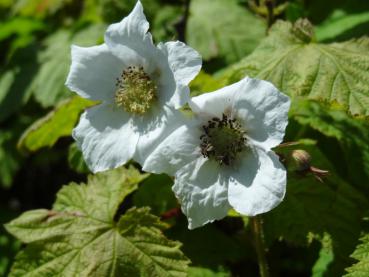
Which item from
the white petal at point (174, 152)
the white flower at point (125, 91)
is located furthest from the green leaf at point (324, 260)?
the white flower at point (125, 91)

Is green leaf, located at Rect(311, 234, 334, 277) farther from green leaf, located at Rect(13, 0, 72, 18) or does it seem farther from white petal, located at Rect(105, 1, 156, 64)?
green leaf, located at Rect(13, 0, 72, 18)

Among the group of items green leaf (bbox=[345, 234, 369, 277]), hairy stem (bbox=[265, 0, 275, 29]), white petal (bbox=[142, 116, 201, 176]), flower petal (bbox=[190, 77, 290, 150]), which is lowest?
green leaf (bbox=[345, 234, 369, 277])

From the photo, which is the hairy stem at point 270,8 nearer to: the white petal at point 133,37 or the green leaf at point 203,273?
the white petal at point 133,37

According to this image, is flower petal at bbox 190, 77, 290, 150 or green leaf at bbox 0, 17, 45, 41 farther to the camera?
green leaf at bbox 0, 17, 45, 41

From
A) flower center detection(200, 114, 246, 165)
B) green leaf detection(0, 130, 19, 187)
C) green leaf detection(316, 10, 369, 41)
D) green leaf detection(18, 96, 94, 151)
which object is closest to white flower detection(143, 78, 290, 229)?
flower center detection(200, 114, 246, 165)

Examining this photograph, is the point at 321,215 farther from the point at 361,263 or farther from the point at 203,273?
the point at 203,273

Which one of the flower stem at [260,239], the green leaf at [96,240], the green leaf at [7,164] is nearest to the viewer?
the flower stem at [260,239]

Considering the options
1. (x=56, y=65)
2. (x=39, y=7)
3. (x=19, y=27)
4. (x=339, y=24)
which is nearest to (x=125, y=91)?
(x=339, y=24)
